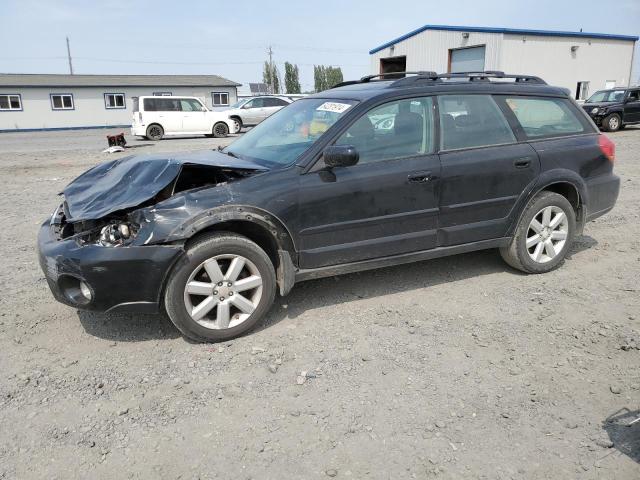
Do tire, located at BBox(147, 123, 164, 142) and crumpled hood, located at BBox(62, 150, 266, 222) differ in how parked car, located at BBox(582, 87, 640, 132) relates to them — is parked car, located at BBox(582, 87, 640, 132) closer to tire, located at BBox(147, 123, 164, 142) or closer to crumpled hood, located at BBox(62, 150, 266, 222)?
tire, located at BBox(147, 123, 164, 142)

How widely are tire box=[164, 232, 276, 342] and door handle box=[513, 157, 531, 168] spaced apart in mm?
2354

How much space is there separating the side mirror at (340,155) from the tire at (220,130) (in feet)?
64.0

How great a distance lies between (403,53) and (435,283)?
29.6 metres

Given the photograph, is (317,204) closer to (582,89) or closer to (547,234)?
(547,234)

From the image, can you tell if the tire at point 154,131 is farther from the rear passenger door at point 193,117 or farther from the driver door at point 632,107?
the driver door at point 632,107

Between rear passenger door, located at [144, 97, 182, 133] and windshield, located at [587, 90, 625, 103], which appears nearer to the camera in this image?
windshield, located at [587, 90, 625, 103]

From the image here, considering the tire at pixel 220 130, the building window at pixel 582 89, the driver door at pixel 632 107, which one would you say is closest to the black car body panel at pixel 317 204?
the driver door at pixel 632 107

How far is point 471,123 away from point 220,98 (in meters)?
39.2

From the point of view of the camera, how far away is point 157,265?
339 centimetres

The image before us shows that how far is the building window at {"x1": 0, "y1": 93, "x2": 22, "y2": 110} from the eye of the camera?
36156 mm

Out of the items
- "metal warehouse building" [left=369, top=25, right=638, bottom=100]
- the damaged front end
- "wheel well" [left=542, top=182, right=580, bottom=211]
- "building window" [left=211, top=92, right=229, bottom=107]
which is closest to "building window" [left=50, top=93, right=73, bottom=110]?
"building window" [left=211, top=92, right=229, bottom=107]

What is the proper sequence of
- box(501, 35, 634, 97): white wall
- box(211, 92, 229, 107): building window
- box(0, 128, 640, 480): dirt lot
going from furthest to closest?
box(211, 92, 229, 107): building window → box(501, 35, 634, 97): white wall → box(0, 128, 640, 480): dirt lot

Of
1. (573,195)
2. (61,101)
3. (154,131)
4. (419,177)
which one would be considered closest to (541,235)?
(573,195)

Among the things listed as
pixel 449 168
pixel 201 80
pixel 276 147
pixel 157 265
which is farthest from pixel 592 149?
pixel 201 80
